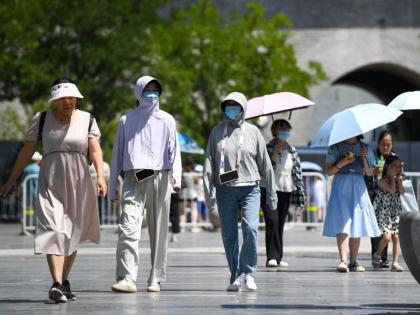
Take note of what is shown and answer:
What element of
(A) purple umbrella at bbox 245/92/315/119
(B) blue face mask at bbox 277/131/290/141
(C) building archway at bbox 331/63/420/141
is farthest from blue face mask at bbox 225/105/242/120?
(C) building archway at bbox 331/63/420/141

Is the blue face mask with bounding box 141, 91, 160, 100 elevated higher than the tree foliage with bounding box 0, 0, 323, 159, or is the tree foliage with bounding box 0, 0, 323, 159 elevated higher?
the tree foliage with bounding box 0, 0, 323, 159

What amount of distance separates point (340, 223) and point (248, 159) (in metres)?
3.18

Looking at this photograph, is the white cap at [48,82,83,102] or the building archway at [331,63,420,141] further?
the building archway at [331,63,420,141]

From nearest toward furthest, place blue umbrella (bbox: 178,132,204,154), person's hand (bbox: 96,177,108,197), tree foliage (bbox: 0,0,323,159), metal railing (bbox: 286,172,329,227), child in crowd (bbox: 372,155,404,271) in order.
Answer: person's hand (bbox: 96,177,108,197)
child in crowd (bbox: 372,155,404,271)
metal railing (bbox: 286,172,329,227)
blue umbrella (bbox: 178,132,204,154)
tree foliage (bbox: 0,0,323,159)

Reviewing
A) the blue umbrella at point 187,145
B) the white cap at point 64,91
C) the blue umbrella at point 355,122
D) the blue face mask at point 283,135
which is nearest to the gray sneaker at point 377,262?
the blue umbrella at point 355,122

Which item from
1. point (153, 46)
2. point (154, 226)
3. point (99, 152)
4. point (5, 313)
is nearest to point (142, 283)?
point (154, 226)

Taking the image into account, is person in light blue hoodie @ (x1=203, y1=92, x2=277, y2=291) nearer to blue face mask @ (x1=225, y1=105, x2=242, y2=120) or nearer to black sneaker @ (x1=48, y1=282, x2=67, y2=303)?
blue face mask @ (x1=225, y1=105, x2=242, y2=120)

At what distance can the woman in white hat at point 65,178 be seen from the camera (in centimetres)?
1220

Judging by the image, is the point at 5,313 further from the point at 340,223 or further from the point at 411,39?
the point at 411,39

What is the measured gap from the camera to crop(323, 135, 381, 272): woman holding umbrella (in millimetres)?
16188

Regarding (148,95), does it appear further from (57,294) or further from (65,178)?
(57,294)

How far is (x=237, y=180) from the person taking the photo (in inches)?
523

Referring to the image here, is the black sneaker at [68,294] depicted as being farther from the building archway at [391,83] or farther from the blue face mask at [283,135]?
the building archway at [391,83]

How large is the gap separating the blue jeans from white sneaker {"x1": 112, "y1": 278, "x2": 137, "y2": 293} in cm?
96
